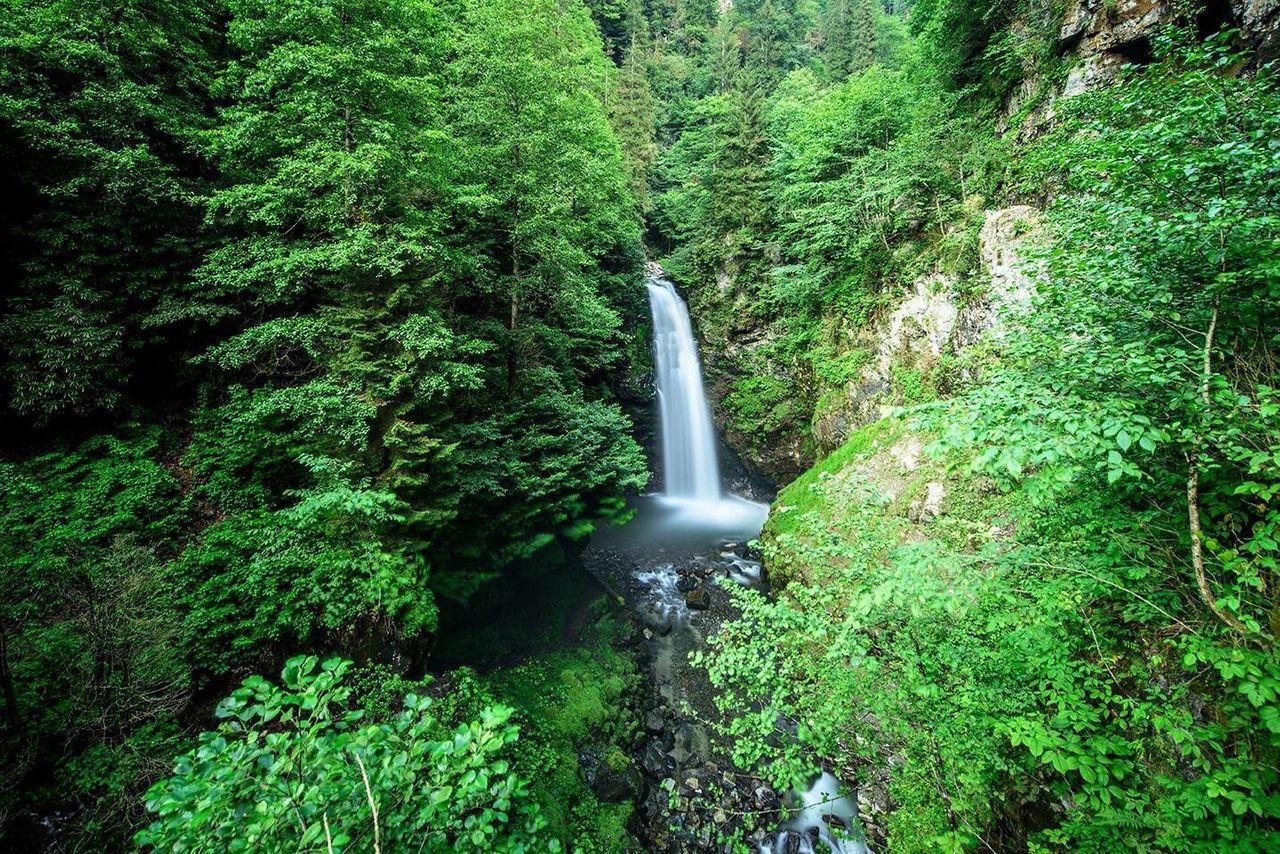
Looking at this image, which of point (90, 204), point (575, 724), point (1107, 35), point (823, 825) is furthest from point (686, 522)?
point (90, 204)

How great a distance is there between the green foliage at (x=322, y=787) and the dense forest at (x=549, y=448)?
2 cm

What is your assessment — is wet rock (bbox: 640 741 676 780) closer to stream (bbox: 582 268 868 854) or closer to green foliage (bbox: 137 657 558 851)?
stream (bbox: 582 268 868 854)

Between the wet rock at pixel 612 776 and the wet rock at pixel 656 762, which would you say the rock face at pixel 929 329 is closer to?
the wet rock at pixel 656 762

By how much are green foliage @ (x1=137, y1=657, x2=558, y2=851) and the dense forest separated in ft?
0.07

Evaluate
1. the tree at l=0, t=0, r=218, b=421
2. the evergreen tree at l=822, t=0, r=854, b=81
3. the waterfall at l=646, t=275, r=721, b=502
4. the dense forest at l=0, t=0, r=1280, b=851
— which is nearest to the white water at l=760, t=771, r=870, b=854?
the dense forest at l=0, t=0, r=1280, b=851

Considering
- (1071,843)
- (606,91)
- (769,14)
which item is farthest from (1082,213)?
(769,14)

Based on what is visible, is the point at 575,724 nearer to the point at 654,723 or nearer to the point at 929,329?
the point at 654,723

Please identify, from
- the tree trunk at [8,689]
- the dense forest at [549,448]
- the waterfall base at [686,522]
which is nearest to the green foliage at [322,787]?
the dense forest at [549,448]

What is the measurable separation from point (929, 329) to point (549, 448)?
8.74 meters

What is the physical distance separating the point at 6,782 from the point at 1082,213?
856cm

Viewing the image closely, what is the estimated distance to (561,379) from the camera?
445 inches

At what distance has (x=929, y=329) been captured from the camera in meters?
9.83

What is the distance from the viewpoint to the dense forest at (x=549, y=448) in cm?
236

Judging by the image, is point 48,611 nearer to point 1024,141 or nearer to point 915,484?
point 915,484
